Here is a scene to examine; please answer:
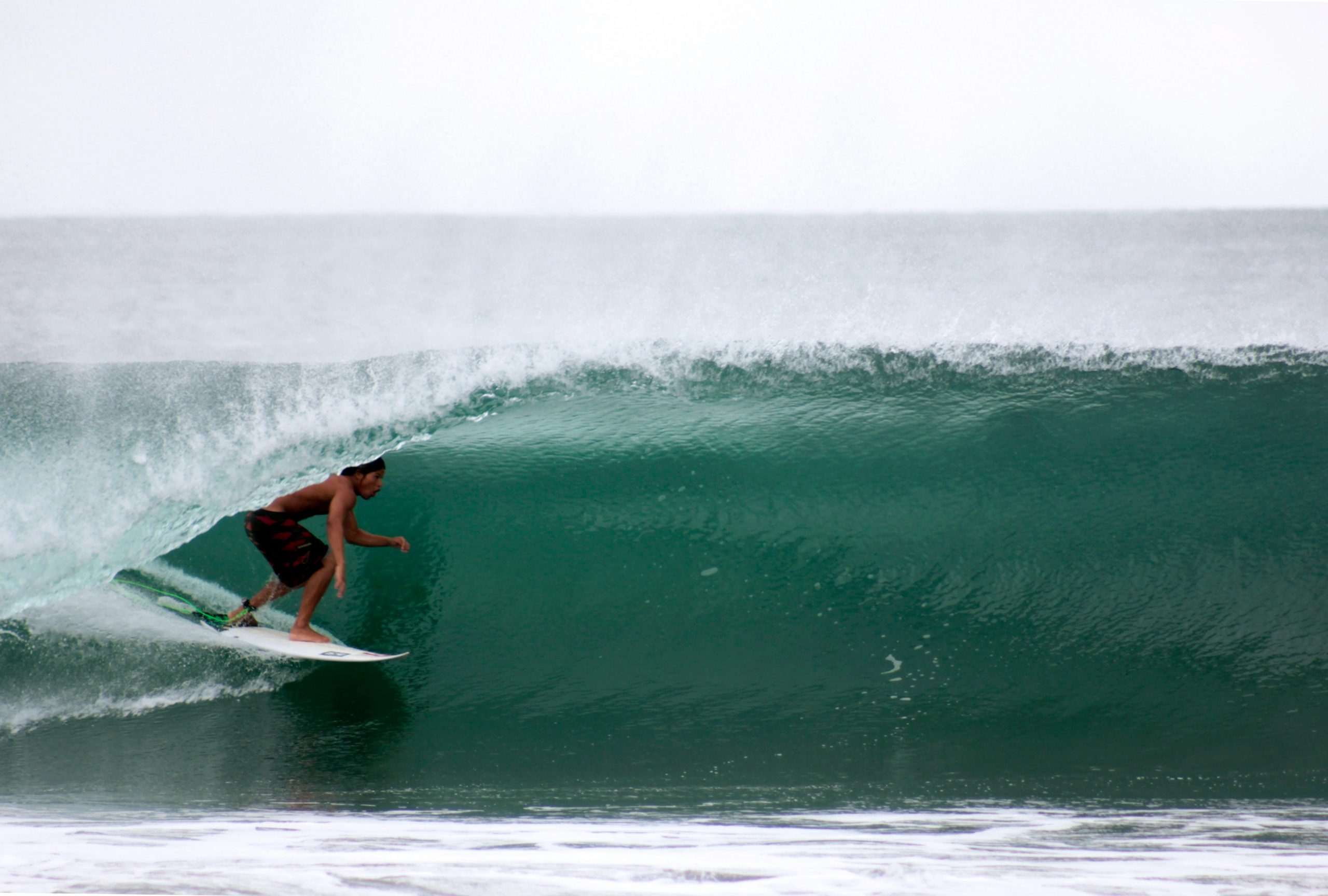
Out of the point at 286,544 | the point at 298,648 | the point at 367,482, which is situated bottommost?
the point at 298,648

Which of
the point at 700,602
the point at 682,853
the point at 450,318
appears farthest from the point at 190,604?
the point at 450,318

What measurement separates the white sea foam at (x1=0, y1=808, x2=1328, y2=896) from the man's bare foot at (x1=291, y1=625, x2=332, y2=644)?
69 centimetres

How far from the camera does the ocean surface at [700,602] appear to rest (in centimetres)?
170

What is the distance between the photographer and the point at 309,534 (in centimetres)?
256

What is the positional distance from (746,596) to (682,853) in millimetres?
1364

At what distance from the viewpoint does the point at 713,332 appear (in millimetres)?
4086

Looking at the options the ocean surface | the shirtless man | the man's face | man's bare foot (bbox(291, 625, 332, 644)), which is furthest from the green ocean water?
the man's face

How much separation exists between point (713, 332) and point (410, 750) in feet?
8.17

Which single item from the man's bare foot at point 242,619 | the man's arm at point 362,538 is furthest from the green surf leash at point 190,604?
the man's arm at point 362,538

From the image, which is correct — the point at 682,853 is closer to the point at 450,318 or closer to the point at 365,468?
the point at 365,468

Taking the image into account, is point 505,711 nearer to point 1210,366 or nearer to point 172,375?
point 172,375

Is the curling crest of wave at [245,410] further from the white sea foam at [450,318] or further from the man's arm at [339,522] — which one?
the man's arm at [339,522]

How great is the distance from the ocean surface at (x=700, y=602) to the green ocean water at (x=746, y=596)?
1 cm

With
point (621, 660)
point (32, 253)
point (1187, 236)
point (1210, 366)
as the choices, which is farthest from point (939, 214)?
point (32, 253)
